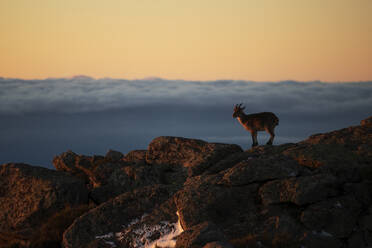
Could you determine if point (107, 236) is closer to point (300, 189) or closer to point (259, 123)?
point (300, 189)

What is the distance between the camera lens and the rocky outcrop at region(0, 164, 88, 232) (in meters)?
20.8

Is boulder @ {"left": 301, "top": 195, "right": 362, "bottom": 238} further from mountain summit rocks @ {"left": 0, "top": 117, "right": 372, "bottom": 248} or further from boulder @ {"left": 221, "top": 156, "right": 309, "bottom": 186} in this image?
boulder @ {"left": 221, "top": 156, "right": 309, "bottom": 186}

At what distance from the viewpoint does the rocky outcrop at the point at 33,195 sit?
2081 cm

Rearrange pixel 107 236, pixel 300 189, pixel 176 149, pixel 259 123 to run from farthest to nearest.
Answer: pixel 259 123, pixel 176 149, pixel 107 236, pixel 300 189

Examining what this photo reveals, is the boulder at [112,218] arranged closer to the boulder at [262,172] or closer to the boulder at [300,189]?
the boulder at [262,172]

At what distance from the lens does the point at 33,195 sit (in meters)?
21.3

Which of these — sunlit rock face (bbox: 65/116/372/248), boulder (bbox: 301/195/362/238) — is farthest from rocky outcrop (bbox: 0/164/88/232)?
boulder (bbox: 301/195/362/238)

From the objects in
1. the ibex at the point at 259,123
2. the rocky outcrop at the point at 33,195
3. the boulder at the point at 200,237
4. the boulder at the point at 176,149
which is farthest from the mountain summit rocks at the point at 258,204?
the ibex at the point at 259,123

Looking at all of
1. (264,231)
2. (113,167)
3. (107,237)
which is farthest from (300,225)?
(113,167)

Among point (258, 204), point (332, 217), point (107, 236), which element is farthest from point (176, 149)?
point (332, 217)

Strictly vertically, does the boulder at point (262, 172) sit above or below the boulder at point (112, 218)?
above

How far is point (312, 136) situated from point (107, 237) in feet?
35.8

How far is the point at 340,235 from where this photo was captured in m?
12.7

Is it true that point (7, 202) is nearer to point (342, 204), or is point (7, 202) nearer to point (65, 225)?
point (65, 225)
